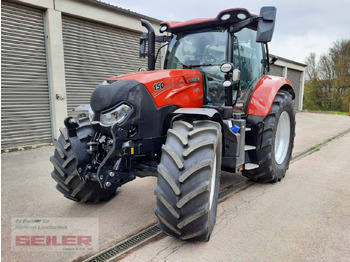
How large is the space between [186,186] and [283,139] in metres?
2.91

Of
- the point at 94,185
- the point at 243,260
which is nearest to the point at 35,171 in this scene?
the point at 94,185

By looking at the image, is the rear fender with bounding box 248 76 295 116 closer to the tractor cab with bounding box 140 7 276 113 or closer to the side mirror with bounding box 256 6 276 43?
the tractor cab with bounding box 140 7 276 113

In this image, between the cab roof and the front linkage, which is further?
the cab roof

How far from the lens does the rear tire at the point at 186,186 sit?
7.09 feet

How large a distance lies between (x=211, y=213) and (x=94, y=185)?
4.83ft

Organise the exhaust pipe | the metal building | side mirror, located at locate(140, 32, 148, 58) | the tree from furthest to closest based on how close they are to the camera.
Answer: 1. the tree
2. the metal building
3. side mirror, located at locate(140, 32, 148, 58)
4. the exhaust pipe

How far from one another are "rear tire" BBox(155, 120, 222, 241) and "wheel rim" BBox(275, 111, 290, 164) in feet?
7.85

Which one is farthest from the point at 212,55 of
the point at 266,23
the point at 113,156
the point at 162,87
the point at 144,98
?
the point at 113,156

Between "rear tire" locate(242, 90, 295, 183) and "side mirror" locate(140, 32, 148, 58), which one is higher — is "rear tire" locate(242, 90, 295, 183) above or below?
below

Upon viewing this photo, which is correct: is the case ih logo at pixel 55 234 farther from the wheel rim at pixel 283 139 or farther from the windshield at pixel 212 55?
the wheel rim at pixel 283 139

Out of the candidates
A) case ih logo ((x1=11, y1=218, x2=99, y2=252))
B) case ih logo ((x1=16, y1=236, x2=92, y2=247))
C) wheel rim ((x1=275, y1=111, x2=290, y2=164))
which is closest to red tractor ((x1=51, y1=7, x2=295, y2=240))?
wheel rim ((x1=275, y1=111, x2=290, y2=164))

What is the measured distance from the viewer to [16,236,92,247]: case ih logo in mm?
2459

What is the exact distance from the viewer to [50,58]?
22.7 feet

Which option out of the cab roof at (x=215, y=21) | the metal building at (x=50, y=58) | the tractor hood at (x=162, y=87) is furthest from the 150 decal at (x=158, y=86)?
the metal building at (x=50, y=58)
